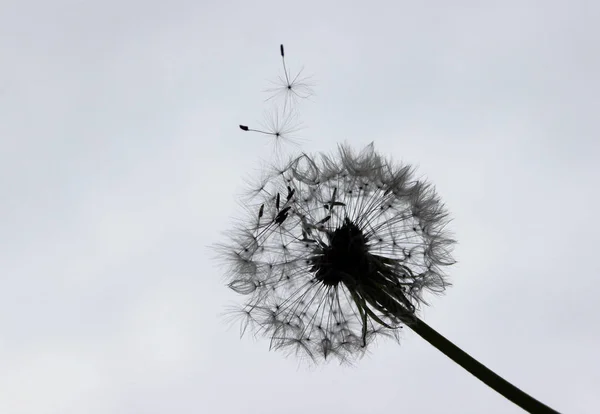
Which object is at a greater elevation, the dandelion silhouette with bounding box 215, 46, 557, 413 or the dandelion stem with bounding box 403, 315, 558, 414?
the dandelion silhouette with bounding box 215, 46, 557, 413

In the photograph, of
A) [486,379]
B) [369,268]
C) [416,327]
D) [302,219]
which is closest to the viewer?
[486,379]

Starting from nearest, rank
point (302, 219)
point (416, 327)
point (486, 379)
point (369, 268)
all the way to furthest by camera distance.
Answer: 1. point (486, 379)
2. point (416, 327)
3. point (369, 268)
4. point (302, 219)

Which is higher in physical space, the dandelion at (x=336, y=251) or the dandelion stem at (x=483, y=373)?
the dandelion at (x=336, y=251)

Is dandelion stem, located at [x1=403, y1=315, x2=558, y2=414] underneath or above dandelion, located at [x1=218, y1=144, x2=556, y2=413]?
underneath

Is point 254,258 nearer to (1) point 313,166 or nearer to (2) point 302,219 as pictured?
(2) point 302,219

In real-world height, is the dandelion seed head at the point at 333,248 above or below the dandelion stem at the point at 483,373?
above

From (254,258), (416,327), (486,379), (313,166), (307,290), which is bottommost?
(486,379)

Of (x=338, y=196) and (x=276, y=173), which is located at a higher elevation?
(x=276, y=173)

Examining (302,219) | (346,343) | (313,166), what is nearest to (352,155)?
(313,166)
